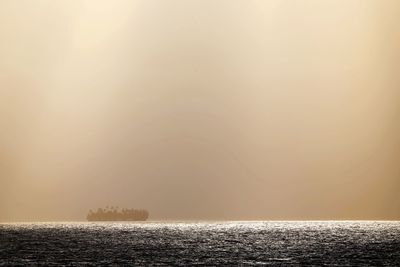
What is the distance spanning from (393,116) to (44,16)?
1.59 metres

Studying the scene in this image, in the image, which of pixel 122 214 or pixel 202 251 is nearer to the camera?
pixel 202 251

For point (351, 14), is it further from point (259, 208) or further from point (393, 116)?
point (259, 208)

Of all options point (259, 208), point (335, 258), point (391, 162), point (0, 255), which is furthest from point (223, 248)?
point (391, 162)

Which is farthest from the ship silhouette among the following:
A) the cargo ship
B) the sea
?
the sea

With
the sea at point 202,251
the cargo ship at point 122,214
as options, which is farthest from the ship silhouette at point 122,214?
the sea at point 202,251

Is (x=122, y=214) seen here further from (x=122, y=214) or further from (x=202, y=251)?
(x=202, y=251)

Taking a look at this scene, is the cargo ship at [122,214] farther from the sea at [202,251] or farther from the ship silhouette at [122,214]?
the sea at [202,251]

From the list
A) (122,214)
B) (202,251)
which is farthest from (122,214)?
(202,251)

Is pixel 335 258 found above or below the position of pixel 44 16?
below

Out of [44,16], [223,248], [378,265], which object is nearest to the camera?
[378,265]

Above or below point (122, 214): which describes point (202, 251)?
below

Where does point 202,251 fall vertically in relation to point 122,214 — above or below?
below

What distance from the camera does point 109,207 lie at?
90.7 inches

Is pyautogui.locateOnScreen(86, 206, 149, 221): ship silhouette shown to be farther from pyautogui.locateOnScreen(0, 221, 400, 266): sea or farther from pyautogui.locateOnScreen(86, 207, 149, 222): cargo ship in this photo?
pyautogui.locateOnScreen(0, 221, 400, 266): sea
